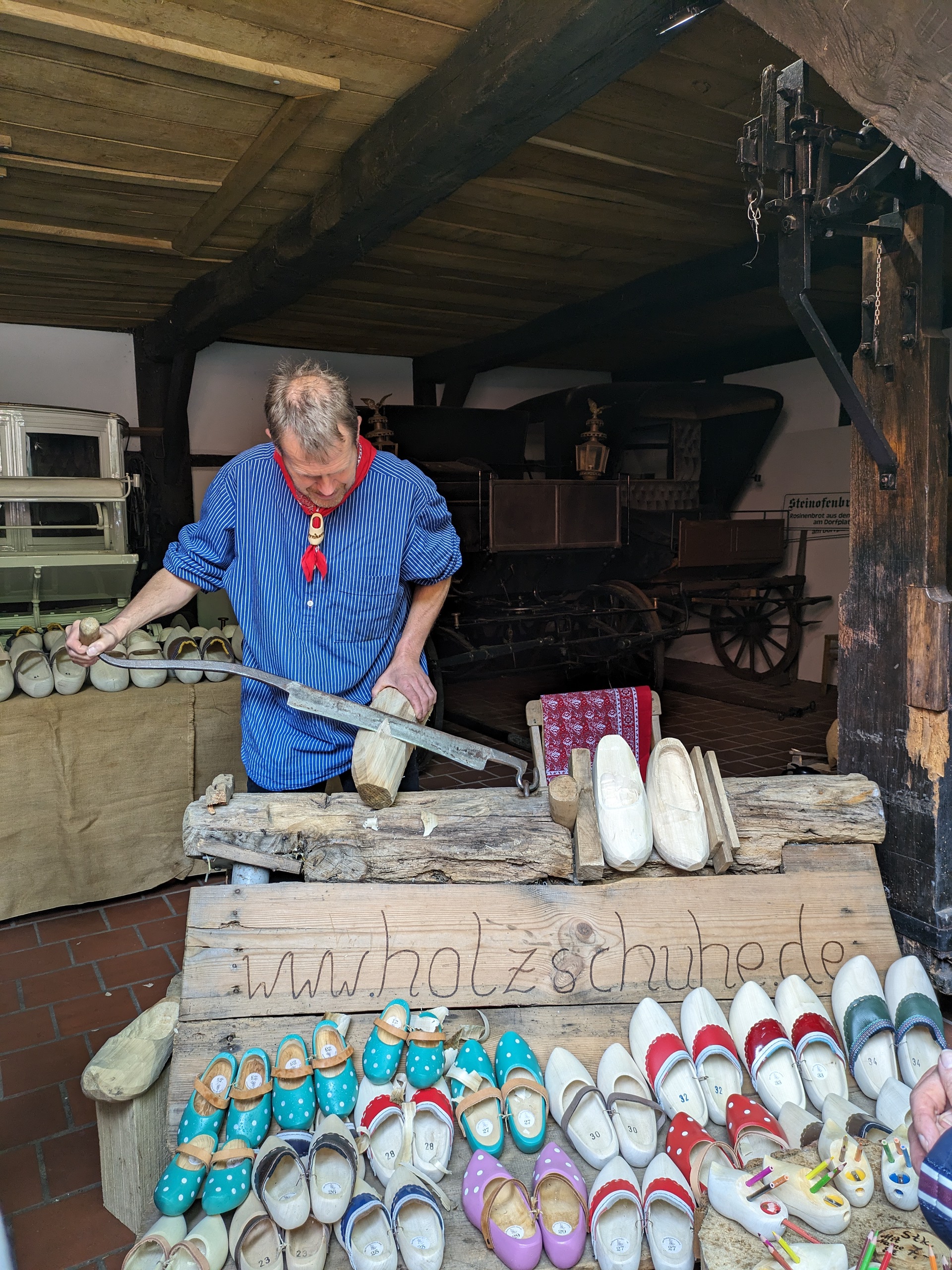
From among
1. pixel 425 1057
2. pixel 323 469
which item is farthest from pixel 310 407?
pixel 425 1057

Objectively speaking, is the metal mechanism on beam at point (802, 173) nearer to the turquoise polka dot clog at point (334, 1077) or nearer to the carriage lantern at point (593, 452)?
the turquoise polka dot clog at point (334, 1077)

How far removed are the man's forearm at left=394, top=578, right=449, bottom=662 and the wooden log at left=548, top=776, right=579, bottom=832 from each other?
489mm

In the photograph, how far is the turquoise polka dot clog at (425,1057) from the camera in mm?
1793

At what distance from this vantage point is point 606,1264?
1431mm

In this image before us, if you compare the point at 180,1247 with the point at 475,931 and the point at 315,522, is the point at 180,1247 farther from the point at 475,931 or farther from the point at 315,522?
the point at 315,522

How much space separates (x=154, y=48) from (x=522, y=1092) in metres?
3.08

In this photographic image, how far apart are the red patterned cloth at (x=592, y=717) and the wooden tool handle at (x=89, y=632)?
239 centimetres

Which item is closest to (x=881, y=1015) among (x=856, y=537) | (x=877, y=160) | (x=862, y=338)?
(x=856, y=537)

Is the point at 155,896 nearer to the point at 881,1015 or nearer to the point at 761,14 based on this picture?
the point at 881,1015

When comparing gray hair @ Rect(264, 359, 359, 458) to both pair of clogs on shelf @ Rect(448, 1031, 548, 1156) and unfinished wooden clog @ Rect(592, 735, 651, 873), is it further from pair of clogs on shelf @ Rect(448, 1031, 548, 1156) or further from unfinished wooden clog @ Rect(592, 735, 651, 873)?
pair of clogs on shelf @ Rect(448, 1031, 548, 1156)

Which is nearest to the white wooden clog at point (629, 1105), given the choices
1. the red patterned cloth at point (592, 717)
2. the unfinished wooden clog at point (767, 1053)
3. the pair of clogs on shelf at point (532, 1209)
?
the pair of clogs on shelf at point (532, 1209)

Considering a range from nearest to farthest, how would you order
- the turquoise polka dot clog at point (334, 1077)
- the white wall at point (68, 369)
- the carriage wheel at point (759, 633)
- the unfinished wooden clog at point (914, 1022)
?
the turquoise polka dot clog at point (334, 1077) → the unfinished wooden clog at point (914, 1022) → the white wall at point (68, 369) → the carriage wheel at point (759, 633)

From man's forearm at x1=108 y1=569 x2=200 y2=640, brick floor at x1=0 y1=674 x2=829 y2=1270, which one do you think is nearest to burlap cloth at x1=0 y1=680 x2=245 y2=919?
brick floor at x1=0 y1=674 x2=829 y2=1270

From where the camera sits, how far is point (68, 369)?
6.49 meters
